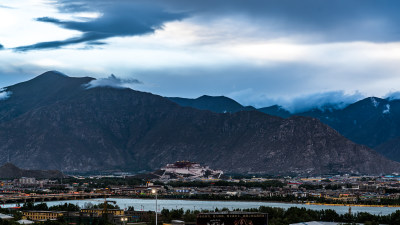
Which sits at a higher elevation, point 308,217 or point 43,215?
point 43,215

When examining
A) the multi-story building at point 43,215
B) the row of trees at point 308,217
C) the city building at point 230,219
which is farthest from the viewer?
the multi-story building at point 43,215

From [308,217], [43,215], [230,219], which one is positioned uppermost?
[230,219]

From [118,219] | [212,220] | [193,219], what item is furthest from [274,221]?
[212,220]

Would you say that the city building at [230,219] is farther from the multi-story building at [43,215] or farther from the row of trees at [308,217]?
the multi-story building at [43,215]

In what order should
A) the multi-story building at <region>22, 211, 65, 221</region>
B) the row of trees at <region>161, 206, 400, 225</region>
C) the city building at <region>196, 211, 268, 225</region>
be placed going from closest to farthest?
the city building at <region>196, 211, 268, 225</region> → the row of trees at <region>161, 206, 400, 225</region> → the multi-story building at <region>22, 211, 65, 221</region>

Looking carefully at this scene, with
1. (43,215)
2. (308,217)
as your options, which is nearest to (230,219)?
(308,217)

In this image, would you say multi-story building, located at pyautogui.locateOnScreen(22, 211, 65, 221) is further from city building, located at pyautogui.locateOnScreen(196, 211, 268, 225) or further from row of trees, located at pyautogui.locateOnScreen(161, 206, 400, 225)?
city building, located at pyautogui.locateOnScreen(196, 211, 268, 225)

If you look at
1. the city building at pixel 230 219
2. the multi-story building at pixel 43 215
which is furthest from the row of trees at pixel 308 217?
the city building at pixel 230 219

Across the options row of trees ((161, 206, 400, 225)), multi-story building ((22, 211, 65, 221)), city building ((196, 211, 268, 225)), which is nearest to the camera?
city building ((196, 211, 268, 225))

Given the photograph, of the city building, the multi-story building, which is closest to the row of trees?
the multi-story building

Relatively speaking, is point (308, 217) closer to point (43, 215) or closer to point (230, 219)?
point (43, 215)

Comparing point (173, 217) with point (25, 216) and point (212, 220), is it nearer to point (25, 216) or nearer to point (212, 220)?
point (25, 216)

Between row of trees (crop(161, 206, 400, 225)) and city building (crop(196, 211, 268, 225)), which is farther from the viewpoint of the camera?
row of trees (crop(161, 206, 400, 225))
